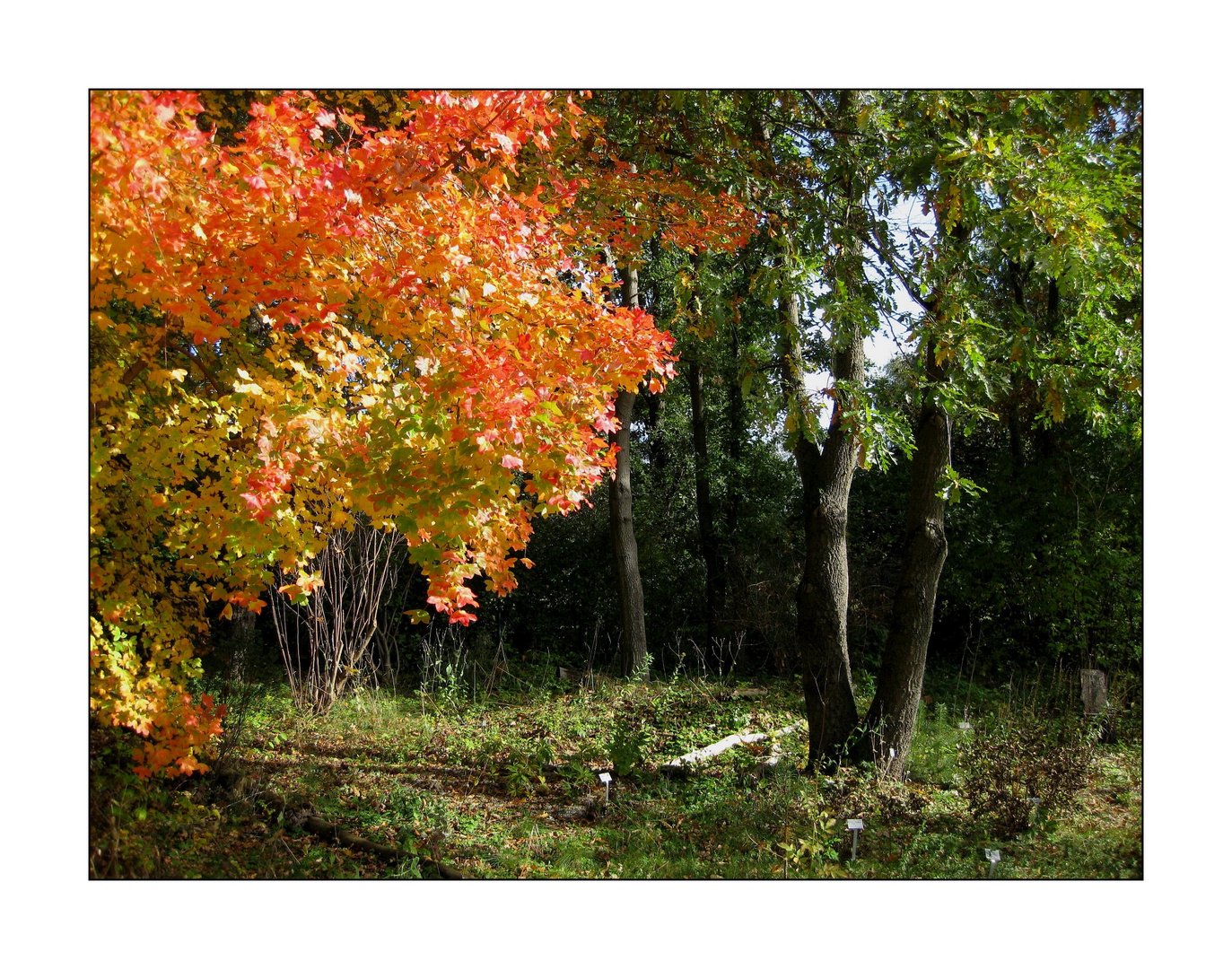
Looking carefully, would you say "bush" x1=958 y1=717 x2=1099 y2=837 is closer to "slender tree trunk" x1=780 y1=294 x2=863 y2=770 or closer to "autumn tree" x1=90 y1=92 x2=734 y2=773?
"slender tree trunk" x1=780 y1=294 x2=863 y2=770

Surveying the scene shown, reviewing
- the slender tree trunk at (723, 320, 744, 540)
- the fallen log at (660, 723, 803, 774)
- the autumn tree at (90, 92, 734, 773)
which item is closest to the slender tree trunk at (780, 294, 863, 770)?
the fallen log at (660, 723, 803, 774)

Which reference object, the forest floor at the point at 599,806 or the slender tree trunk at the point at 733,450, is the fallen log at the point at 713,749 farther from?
the slender tree trunk at the point at 733,450

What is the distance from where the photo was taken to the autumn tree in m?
2.45

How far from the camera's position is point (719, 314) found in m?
3.54

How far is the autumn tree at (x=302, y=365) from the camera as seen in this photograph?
2445 mm

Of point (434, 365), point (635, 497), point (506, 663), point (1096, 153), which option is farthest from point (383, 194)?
point (635, 497)

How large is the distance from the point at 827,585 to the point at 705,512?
12.8ft

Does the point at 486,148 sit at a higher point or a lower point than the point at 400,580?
higher

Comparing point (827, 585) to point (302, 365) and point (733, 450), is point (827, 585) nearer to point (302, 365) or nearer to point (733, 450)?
point (302, 365)

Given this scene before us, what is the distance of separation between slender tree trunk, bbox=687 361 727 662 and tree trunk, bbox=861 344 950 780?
3.59 m

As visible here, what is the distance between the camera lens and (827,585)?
465cm

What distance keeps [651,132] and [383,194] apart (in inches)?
88.3

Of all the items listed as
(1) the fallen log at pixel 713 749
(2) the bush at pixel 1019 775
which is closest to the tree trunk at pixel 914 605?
(2) the bush at pixel 1019 775

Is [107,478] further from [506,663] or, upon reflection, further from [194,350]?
[506,663]
